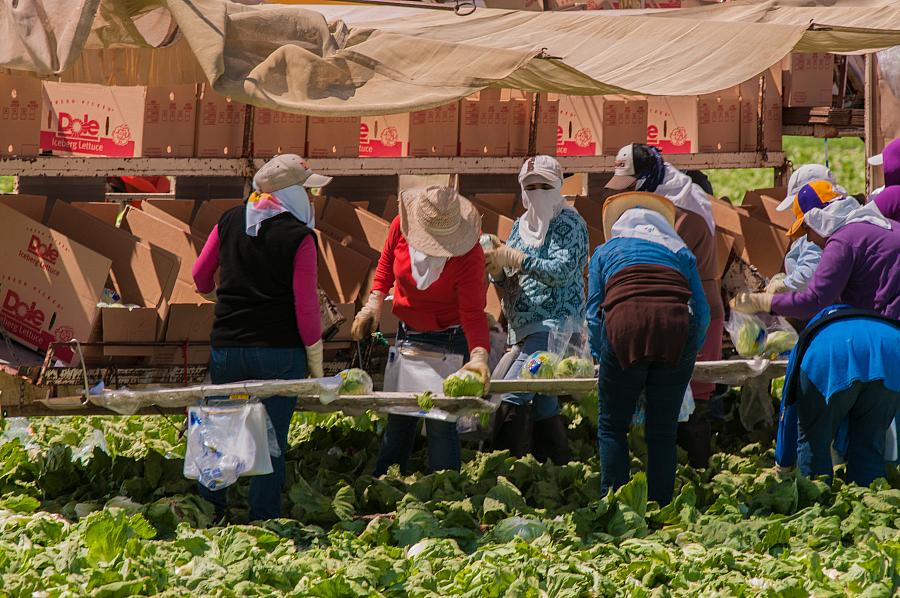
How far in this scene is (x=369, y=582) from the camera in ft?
14.4

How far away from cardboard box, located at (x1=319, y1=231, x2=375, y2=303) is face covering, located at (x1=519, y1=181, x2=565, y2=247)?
1.00 metres

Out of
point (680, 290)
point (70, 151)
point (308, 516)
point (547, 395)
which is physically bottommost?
point (308, 516)

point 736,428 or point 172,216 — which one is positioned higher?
point 172,216

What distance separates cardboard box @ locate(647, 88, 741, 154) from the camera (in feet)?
29.4

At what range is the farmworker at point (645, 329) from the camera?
521 centimetres

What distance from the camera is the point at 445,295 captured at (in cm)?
580

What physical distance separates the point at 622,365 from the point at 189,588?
1.96 meters

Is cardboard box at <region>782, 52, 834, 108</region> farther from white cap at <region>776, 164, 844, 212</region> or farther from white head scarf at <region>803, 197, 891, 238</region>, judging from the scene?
white head scarf at <region>803, 197, 891, 238</region>

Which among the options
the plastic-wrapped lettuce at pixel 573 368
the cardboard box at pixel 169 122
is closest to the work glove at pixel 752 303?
the plastic-wrapped lettuce at pixel 573 368

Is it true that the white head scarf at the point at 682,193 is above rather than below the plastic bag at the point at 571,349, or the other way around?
above

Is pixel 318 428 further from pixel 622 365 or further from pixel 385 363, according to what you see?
pixel 622 365

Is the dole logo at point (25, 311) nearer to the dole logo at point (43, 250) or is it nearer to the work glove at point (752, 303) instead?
the dole logo at point (43, 250)

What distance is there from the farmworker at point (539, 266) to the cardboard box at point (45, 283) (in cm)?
186

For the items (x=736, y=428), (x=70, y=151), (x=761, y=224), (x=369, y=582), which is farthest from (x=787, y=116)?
(x=369, y=582)
